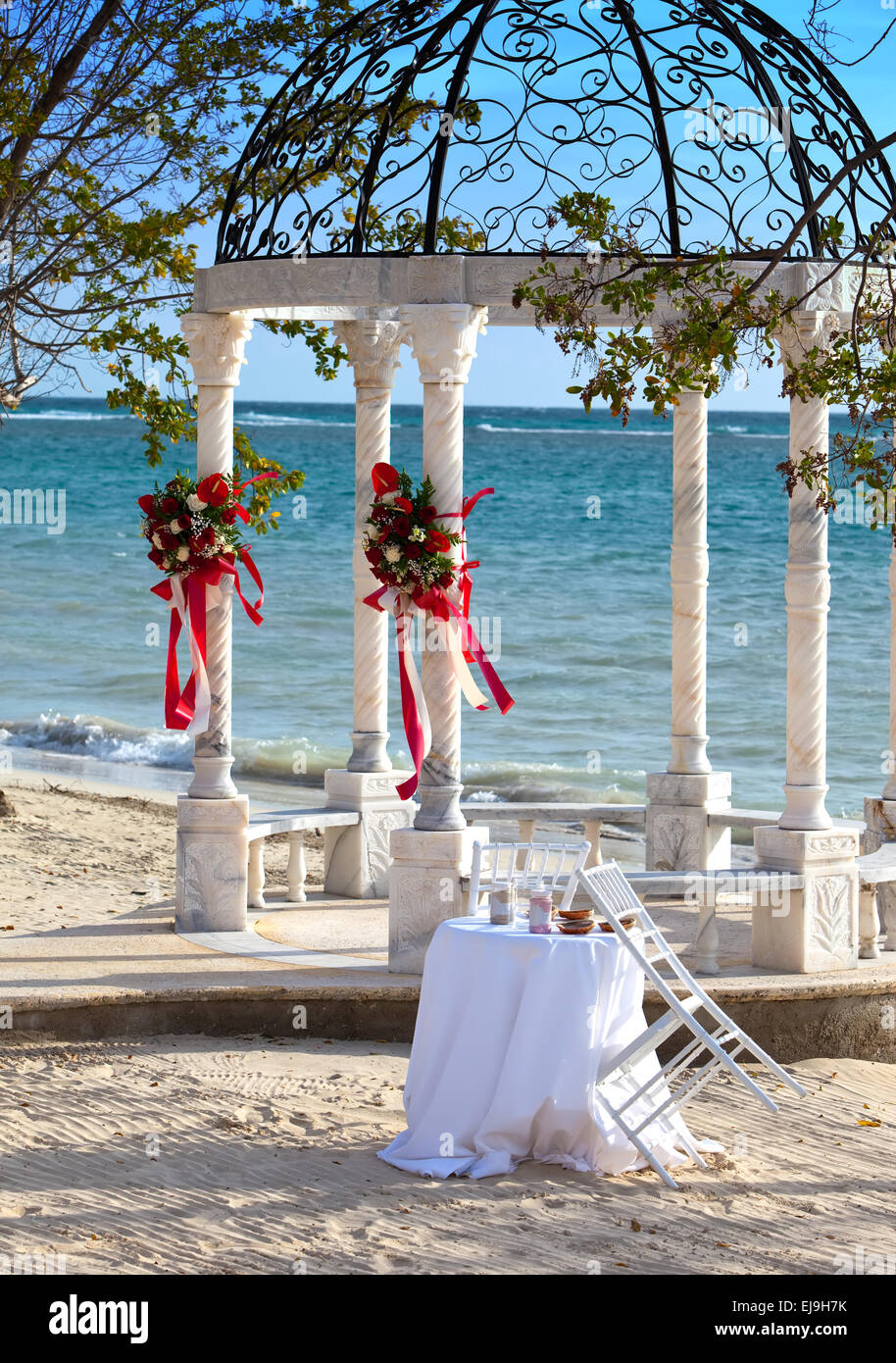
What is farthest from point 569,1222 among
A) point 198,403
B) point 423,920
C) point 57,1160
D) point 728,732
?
point 728,732

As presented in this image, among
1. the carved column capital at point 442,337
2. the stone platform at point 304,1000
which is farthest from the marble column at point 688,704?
the carved column capital at point 442,337

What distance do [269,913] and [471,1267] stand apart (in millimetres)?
4695

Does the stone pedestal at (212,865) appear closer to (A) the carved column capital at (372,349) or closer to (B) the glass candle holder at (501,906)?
(B) the glass candle holder at (501,906)

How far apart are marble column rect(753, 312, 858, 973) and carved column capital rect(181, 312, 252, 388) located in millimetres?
2768

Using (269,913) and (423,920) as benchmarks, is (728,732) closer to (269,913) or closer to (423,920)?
(269,913)

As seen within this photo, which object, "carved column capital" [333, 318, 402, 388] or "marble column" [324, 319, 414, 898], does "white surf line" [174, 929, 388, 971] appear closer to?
"marble column" [324, 319, 414, 898]

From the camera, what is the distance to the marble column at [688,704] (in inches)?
418

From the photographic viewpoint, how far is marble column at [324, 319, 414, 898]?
34.3ft

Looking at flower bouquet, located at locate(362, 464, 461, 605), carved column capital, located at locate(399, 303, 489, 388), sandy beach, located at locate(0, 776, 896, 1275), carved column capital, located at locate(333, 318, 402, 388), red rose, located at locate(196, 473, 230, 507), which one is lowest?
sandy beach, located at locate(0, 776, 896, 1275)

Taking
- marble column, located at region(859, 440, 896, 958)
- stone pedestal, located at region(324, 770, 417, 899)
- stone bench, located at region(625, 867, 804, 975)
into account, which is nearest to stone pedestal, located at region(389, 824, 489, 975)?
stone bench, located at region(625, 867, 804, 975)

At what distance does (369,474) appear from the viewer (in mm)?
10656

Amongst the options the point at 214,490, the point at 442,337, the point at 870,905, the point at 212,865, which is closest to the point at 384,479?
the point at 442,337

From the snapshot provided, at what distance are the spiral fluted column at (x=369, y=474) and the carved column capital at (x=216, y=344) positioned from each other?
4.78 ft

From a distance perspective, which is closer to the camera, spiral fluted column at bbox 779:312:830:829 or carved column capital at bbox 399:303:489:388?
carved column capital at bbox 399:303:489:388
